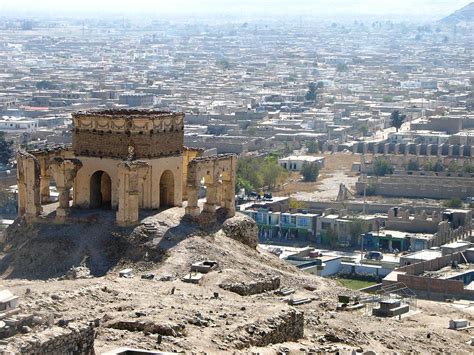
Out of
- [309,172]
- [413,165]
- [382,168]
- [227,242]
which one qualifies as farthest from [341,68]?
[227,242]

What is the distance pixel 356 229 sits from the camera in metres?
55.0

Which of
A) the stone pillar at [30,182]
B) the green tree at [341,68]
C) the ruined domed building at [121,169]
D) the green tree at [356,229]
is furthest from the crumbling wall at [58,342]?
the green tree at [341,68]

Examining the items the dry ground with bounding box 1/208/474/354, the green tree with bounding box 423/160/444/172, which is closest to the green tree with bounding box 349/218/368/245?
the green tree with bounding box 423/160/444/172

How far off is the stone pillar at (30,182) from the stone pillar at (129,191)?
73.3 inches

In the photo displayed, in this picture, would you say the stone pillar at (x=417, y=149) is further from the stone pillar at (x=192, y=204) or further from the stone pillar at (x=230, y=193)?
the stone pillar at (x=192, y=204)

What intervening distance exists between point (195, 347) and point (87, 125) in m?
10.8

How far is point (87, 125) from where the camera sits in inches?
1179

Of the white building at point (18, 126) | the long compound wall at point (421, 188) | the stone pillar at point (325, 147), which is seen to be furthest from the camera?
the white building at point (18, 126)

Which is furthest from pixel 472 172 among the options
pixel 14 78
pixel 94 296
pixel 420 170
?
pixel 14 78

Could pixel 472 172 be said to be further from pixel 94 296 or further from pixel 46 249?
pixel 94 296

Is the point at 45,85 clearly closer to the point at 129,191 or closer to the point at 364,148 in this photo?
the point at 364,148

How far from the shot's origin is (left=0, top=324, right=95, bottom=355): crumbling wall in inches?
667

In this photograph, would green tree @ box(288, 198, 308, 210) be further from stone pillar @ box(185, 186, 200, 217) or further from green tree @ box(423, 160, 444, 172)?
stone pillar @ box(185, 186, 200, 217)

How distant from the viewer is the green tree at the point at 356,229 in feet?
179
